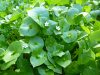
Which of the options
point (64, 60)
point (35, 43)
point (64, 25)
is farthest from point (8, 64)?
point (64, 25)

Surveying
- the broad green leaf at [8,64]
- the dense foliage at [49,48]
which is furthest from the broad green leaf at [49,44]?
the broad green leaf at [8,64]

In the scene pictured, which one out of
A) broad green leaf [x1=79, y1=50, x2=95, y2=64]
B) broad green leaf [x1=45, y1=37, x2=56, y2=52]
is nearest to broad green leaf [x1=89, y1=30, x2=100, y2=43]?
broad green leaf [x1=79, y1=50, x2=95, y2=64]

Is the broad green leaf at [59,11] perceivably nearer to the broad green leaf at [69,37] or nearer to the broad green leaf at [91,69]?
the broad green leaf at [69,37]

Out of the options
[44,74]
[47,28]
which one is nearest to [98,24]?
[47,28]

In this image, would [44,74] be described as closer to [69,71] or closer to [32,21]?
[69,71]

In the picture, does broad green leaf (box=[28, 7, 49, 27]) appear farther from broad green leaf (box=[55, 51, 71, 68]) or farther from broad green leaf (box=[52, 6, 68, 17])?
broad green leaf (box=[55, 51, 71, 68])

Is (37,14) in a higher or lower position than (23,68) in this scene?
higher

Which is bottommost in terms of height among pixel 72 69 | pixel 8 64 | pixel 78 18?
pixel 72 69

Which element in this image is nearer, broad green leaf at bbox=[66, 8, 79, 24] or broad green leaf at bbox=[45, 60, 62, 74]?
broad green leaf at bbox=[45, 60, 62, 74]

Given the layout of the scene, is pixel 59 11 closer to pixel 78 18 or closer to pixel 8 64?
pixel 78 18
